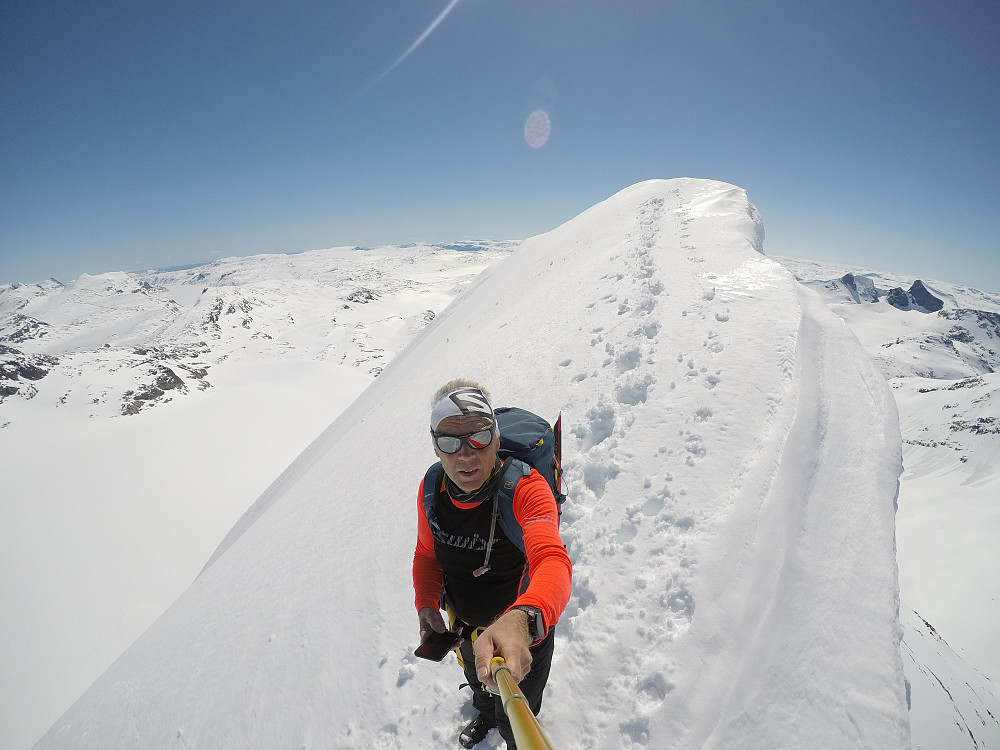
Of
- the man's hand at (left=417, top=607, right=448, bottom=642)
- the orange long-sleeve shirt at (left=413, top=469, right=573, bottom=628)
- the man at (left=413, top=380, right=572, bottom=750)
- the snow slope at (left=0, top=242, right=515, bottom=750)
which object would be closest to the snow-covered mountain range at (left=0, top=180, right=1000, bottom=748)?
the man at (left=413, top=380, right=572, bottom=750)

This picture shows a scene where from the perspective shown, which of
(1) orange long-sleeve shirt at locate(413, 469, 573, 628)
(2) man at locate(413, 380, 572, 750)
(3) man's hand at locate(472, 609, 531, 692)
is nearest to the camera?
(3) man's hand at locate(472, 609, 531, 692)

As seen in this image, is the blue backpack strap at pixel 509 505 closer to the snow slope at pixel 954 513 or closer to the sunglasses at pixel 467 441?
the sunglasses at pixel 467 441

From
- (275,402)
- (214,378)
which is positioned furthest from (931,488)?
(214,378)

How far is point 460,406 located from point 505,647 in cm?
139

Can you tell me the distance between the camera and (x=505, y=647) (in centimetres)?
179

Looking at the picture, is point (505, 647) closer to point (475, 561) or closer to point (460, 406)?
point (475, 561)

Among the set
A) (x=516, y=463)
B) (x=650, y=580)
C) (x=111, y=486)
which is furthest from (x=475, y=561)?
Answer: (x=111, y=486)

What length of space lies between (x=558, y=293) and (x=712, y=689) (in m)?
10.7

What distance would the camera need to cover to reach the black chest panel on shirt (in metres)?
2.73

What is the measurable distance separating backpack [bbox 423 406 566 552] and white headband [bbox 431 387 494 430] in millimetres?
385

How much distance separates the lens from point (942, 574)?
38.6 m

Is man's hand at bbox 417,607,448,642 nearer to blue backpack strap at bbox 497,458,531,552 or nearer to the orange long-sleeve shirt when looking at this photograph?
the orange long-sleeve shirt

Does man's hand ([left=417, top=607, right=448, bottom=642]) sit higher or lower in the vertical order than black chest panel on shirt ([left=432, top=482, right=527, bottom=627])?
lower

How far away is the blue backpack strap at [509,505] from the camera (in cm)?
258
